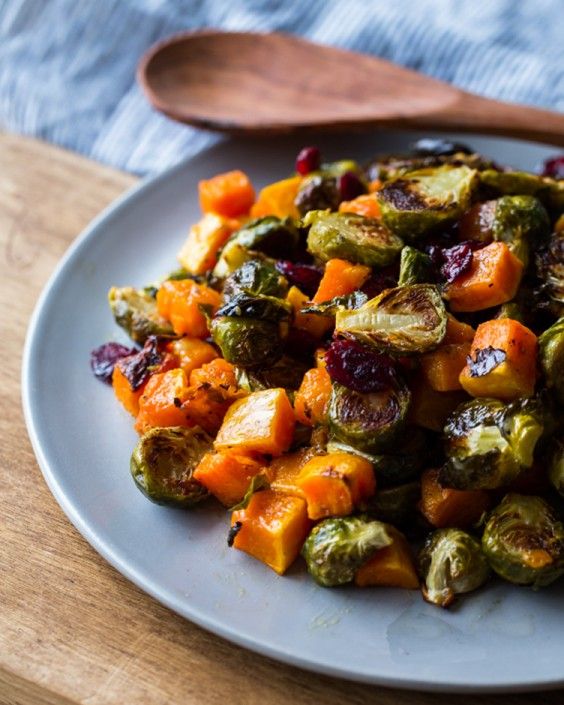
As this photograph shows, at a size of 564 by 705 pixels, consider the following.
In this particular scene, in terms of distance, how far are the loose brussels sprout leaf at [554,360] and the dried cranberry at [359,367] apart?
19.6 inches

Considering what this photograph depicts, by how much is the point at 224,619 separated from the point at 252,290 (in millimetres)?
1234

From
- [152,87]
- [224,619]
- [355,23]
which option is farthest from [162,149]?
[224,619]

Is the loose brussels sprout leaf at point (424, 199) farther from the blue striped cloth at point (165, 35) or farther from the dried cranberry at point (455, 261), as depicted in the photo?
the blue striped cloth at point (165, 35)

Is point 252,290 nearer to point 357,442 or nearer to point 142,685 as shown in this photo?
point 357,442

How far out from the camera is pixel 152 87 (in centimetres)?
522

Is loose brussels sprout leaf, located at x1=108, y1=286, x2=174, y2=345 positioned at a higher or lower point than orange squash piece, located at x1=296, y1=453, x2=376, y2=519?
lower

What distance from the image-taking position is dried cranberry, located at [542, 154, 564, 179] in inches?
180

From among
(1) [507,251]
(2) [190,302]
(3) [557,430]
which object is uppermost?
(1) [507,251]

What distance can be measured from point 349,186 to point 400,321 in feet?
3.63

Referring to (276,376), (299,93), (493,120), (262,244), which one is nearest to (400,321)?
(276,376)

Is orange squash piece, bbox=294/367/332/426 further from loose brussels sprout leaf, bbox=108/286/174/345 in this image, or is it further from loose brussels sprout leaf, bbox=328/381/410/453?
loose brussels sprout leaf, bbox=108/286/174/345

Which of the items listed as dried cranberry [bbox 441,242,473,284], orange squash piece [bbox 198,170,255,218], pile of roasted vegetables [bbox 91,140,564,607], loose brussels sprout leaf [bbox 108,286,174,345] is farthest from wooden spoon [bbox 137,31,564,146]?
dried cranberry [bbox 441,242,473,284]

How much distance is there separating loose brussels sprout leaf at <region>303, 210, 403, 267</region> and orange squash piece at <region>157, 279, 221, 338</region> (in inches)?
18.0

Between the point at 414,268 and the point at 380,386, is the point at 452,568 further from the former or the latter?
the point at 414,268
